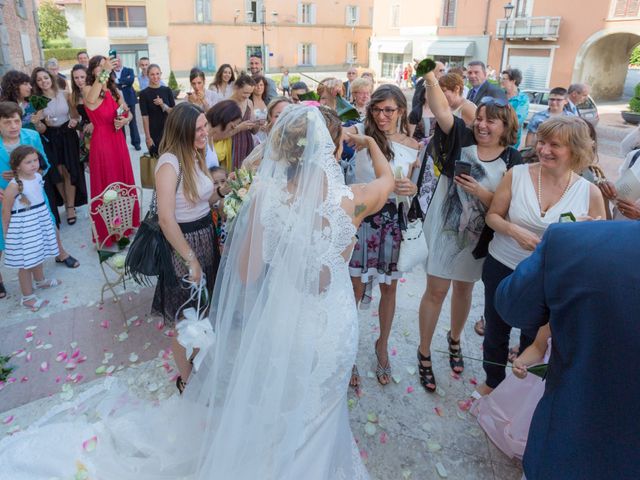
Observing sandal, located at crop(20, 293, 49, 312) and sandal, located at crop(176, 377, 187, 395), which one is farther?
sandal, located at crop(20, 293, 49, 312)

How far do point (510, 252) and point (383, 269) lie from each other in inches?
32.6

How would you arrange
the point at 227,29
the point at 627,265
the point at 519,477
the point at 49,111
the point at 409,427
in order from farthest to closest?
the point at 227,29 → the point at 49,111 → the point at 409,427 → the point at 519,477 → the point at 627,265

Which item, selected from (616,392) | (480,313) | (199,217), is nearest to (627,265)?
(616,392)

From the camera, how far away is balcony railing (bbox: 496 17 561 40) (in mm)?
23500

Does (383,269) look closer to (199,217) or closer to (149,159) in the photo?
(199,217)

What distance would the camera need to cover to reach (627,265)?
1.26 m

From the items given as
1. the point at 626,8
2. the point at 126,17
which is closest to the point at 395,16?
the point at 626,8

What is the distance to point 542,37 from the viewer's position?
2388 centimetres

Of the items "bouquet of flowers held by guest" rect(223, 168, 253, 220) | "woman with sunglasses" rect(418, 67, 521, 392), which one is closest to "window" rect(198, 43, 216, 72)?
"woman with sunglasses" rect(418, 67, 521, 392)

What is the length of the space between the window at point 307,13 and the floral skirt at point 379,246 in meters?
38.1

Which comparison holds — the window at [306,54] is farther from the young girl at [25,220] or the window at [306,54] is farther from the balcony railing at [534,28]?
the young girl at [25,220]

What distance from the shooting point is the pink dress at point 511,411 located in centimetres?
254

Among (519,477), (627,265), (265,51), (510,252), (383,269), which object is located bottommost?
(519,477)

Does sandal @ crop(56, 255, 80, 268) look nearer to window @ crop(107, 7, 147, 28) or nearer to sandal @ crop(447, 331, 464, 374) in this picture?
sandal @ crop(447, 331, 464, 374)
